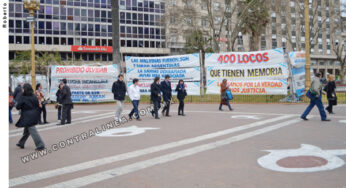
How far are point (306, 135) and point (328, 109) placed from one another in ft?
17.5

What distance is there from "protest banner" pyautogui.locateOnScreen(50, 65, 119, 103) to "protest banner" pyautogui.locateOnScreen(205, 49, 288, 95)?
730 cm

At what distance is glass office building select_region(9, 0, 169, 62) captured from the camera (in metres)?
50.0

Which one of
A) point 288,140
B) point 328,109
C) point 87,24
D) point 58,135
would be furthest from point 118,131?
point 87,24

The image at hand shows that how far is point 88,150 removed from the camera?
6.88 metres

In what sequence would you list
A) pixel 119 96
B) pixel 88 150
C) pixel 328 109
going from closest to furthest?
pixel 88 150
pixel 119 96
pixel 328 109

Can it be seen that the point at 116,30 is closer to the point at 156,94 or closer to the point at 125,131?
the point at 156,94

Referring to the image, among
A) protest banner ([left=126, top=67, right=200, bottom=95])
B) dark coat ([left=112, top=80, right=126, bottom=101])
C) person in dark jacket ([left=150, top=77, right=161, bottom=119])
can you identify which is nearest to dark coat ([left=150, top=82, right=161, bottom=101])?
person in dark jacket ([left=150, top=77, right=161, bottom=119])

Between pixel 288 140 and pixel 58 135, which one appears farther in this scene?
pixel 58 135

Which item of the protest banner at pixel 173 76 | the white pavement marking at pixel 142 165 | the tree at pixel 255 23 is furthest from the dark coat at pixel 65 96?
the tree at pixel 255 23

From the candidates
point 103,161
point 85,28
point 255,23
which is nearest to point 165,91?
point 103,161

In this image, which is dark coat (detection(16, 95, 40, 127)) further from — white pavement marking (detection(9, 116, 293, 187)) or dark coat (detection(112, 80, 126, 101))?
dark coat (detection(112, 80, 126, 101))

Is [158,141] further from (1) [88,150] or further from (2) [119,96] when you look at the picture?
(2) [119,96]

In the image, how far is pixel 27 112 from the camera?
7.05m

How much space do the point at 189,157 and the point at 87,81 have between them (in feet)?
53.8
